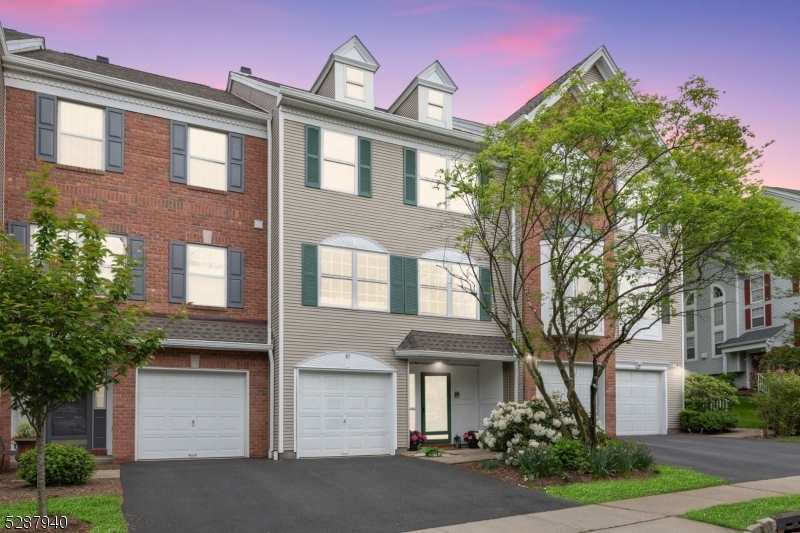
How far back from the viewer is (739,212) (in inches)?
587

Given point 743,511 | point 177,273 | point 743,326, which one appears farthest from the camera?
point 743,326

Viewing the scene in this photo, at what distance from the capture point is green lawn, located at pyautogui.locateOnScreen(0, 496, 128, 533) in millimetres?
10062

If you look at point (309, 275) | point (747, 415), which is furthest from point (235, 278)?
Answer: point (747, 415)

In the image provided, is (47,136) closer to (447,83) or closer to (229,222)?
(229,222)

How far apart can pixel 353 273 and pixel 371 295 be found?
0.76 m

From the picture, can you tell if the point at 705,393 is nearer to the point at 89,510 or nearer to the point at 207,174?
the point at 207,174

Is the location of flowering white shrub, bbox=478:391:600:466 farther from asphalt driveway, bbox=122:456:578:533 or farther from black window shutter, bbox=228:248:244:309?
black window shutter, bbox=228:248:244:309

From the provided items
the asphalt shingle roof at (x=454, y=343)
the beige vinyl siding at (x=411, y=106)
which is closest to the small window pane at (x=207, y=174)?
the beige vinyl siding at (x=411, y=106)

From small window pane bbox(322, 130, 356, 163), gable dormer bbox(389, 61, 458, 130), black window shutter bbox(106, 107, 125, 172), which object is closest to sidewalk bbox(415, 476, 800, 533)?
small window pane bbox(322, 130, 356, 163)

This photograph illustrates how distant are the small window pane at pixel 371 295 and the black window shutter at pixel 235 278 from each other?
9.72 feet

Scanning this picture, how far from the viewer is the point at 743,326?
4000 cm

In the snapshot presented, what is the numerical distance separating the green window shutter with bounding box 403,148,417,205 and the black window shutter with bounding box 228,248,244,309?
15.5ft

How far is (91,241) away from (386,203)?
11320 millimetres

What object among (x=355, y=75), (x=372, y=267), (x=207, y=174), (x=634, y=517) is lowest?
(x=634, y=517)
